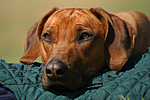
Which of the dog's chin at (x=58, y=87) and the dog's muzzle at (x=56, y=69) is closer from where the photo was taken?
the dog's muzzle at (x=56, y=69)

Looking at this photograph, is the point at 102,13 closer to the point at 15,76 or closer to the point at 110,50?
the point at 110,50

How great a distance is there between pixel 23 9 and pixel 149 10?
5786 mm

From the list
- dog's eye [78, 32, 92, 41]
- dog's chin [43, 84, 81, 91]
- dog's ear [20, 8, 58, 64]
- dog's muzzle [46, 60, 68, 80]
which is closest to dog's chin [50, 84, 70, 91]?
dog's chin [43, 84, 81, 91]

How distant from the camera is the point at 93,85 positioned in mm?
2248

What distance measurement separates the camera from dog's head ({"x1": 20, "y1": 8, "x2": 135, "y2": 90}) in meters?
2.30

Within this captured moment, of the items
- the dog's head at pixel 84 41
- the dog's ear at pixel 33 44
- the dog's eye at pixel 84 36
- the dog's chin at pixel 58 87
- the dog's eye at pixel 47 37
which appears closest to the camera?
the dog's chin at pixel 58 87

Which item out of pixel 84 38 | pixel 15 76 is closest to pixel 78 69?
pixel 84 38

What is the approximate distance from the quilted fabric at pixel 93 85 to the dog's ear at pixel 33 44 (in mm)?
448

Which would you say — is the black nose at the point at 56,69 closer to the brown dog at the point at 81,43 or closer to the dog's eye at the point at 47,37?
the brown dog at the point at 81,43

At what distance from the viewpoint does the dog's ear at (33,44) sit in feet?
9.66

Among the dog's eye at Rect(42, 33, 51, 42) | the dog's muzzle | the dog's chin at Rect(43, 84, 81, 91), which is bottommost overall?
the dog's chin at Rect(43, 84, 81, 91)

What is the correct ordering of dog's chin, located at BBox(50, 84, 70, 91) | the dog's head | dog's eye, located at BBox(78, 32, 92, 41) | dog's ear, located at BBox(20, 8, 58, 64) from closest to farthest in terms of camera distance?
dog's chin, located at BBox(50, 84, 70, 91) < the dog's head < dog's eye, located at BBox(78, 32, 92, 41) < dog's ear, located at BBox(20, 8, 58, 64)

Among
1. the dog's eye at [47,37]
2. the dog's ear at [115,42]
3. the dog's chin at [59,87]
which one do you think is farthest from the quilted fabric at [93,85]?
the dog's eye at [47,37]

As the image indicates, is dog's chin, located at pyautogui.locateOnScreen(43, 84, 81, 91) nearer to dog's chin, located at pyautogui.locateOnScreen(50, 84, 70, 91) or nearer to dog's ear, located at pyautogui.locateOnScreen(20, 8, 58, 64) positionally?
dog's chin, located at pyautogui.locateOnScreen(50, 84, 70, 91)
